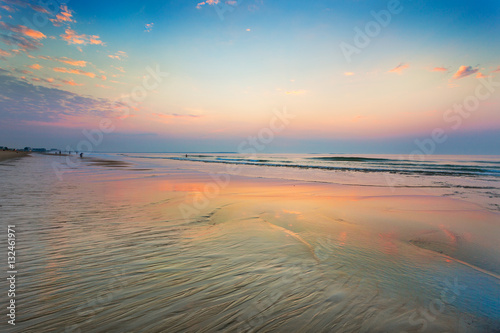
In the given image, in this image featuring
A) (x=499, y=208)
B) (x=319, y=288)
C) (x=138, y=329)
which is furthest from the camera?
(x=499, y=208)

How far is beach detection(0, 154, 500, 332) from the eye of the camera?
2.67m

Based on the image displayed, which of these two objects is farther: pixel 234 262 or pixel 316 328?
pixel 234 262

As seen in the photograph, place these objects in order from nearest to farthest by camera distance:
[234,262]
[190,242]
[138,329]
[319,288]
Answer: [138,329] < [319,288] < [234,262] < [190,242]

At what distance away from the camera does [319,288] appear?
3365mm

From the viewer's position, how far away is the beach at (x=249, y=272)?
8.77 feet

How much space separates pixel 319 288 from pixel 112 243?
4196 millimetres

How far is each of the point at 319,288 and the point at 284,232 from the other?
104 inches

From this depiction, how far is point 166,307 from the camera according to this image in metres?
2.80

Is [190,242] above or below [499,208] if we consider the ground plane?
below

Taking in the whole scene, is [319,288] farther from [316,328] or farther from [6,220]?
[6,220]

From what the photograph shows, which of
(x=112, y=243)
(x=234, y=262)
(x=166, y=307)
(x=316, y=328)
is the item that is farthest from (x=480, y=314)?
(x=112, y=243)

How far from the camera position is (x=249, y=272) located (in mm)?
3775

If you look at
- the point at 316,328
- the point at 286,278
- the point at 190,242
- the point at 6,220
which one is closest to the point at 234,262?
the point at 286,278

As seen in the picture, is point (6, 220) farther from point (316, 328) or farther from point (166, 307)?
point (316, 328)
